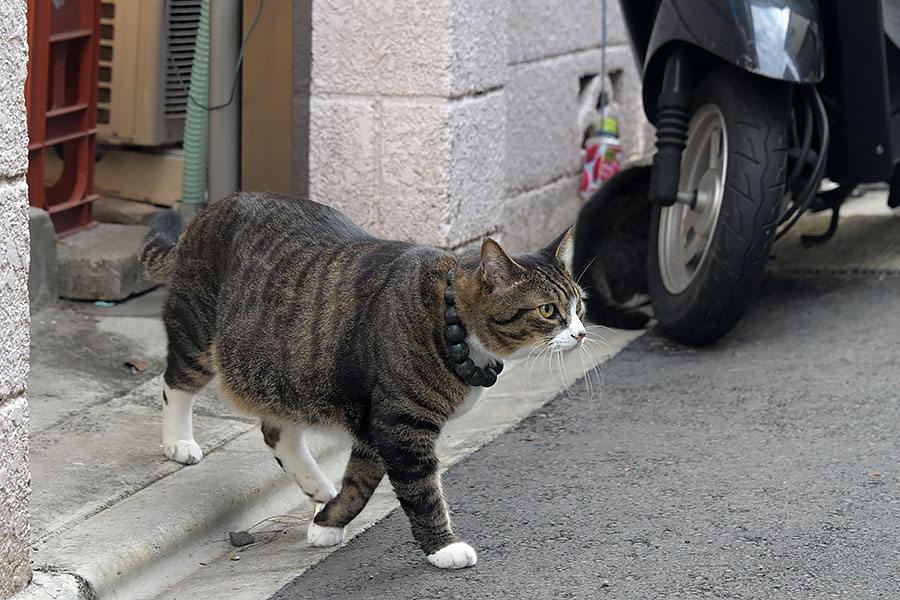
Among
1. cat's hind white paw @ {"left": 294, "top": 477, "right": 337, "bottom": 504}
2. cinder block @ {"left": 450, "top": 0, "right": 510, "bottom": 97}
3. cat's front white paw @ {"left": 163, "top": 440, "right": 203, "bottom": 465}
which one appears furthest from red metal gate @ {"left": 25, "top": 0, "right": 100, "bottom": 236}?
cat's hind white paw @ {"left": 294, "top": 477, "right": 337, "bottom": 504}

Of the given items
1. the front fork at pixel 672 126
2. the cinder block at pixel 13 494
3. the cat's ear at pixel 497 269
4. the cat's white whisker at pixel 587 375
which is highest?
the front fork at pixel 672 126

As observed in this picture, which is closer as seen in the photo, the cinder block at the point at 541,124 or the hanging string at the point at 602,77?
the cinder block at the point at 541,124

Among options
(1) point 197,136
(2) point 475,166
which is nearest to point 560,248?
(2) point 475,166

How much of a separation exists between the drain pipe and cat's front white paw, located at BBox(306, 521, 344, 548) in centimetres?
193

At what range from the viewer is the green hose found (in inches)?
178

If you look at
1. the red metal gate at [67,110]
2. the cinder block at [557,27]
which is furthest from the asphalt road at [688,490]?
the red metal gate at [67,110]

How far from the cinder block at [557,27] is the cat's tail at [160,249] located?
229 cm

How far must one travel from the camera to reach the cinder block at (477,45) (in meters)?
4.36

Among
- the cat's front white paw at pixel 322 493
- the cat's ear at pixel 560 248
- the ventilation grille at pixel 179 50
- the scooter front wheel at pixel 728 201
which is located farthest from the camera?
the ventilation grille at pixel 179 50

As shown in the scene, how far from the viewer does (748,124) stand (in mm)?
4098

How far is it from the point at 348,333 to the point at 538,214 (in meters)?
2.96

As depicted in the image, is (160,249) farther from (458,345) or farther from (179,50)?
(179,50)

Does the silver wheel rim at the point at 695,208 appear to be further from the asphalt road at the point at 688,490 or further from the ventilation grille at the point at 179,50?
the ventilation grille at the point at 179,50

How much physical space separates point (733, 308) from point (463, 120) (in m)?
1.19
